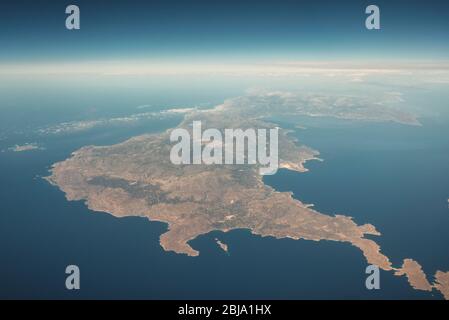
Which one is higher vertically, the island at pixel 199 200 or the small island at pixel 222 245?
the island at pixel 199 200

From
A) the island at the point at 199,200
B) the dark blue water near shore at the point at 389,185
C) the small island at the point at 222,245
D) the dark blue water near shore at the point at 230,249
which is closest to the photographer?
the dark blue water near shore at the point at 230,249

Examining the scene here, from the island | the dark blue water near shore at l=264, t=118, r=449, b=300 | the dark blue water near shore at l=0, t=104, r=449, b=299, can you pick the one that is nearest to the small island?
the island

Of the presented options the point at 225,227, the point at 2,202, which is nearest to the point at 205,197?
the point at 225,227

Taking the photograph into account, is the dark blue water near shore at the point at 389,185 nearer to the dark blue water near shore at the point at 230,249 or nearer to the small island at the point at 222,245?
the dark blue water near shore at the point at 230,249

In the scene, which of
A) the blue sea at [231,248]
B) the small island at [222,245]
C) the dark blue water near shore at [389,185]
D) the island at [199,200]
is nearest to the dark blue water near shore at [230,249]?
the blue sea at [231,248]

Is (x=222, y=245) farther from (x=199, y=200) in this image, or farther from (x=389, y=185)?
(x=389, y=185)

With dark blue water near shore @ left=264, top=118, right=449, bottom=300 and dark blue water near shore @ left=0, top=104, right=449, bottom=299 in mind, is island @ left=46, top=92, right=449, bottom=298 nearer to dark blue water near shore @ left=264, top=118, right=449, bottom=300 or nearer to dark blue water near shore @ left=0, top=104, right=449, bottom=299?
dark blue water near shore @ left=0, top=104, right=449, bottom=299

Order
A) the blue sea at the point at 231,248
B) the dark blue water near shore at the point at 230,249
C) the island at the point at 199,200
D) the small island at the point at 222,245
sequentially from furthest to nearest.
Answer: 1. the island at the point at 199,200
2. the small island at the point at 222,245
3. the dark blue water near shore at the point at 230,249
4. the blue sea at the point at 231,248

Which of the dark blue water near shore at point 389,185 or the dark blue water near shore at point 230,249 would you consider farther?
the dark blue water near shore at point 389,185

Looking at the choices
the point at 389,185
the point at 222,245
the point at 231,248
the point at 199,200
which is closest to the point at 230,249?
the point at 231,248
